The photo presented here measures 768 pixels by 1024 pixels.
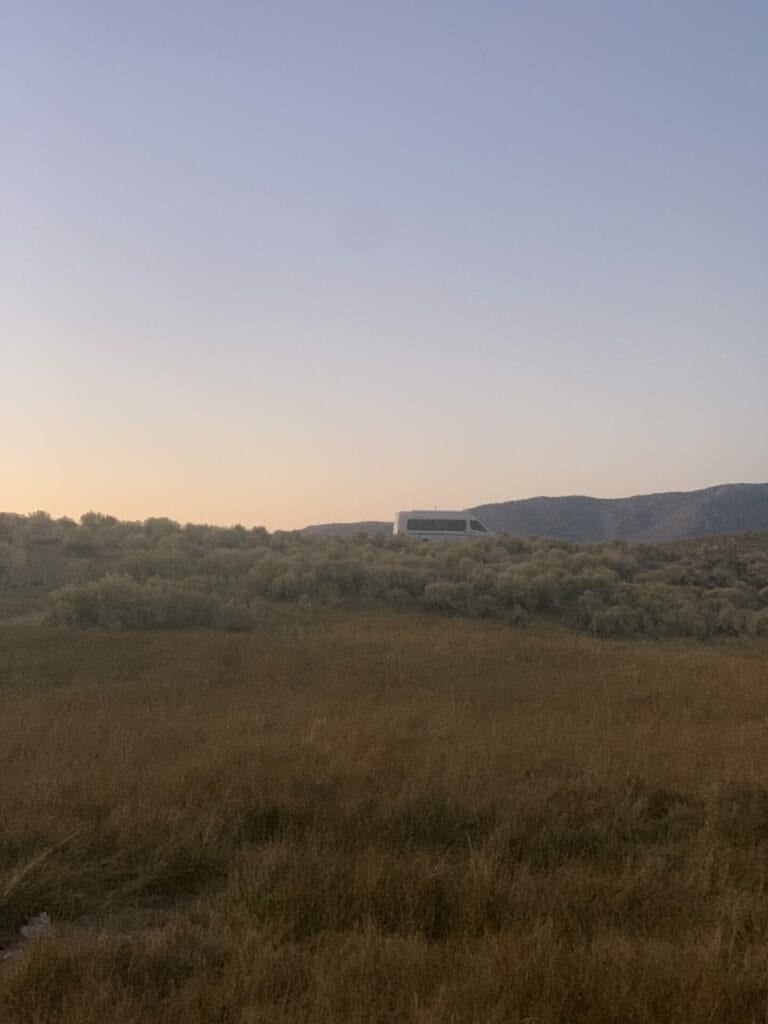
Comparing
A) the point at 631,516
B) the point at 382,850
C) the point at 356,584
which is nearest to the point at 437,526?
the point at 356,584

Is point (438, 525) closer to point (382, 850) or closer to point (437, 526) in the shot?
point (437, 526)

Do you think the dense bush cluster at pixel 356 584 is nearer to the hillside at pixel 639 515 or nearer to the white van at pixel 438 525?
the white van at pixel 438 525

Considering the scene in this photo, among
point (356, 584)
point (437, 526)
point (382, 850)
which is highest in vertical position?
point (437, 526)

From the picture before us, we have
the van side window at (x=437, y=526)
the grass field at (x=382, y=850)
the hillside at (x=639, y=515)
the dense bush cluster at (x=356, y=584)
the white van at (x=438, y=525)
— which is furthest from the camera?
the hillside at (x=639, y=515)

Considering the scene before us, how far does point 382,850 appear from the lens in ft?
24.1

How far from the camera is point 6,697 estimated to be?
13.4 meters

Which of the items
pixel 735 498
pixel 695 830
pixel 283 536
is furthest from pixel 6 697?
pixel 735 498

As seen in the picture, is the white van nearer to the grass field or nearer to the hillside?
the grass field

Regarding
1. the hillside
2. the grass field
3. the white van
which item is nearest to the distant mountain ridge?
the hillside

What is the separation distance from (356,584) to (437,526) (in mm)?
16169

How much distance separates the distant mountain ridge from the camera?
8306 centimetres

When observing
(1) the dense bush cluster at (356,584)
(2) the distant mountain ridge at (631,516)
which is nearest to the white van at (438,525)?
(1) the dense bush cluster at (356,584)

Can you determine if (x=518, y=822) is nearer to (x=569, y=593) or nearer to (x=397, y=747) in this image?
(x=397, y=747)

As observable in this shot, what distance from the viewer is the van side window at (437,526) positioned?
135 feet
